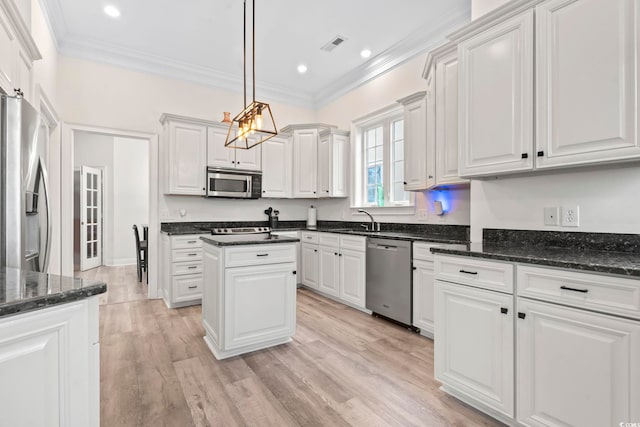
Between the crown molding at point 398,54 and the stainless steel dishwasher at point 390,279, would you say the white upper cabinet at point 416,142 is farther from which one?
the crown molding at point 398,54

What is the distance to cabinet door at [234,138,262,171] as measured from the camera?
4.47 metres

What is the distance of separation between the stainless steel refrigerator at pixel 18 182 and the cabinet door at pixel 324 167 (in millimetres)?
3396

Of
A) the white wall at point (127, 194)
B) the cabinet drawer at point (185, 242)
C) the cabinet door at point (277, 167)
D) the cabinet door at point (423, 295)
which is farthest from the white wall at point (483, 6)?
the white wall at point (127, 194)

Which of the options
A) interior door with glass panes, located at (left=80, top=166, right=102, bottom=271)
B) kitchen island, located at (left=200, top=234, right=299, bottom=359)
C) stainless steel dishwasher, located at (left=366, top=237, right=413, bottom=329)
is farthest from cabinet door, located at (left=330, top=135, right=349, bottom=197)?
interior door with glass panes, located at (left=80, top=166, right=102, bottom=271)

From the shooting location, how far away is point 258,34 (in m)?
3.56

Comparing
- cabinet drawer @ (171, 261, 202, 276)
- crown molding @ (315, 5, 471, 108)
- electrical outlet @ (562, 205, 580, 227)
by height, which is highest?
crown molding @ (315, 5, 471, 108)

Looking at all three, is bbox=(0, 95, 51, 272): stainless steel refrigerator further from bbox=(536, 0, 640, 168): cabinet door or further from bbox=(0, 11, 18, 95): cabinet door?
bbox=(536, 0, 640, 168): cabinet door

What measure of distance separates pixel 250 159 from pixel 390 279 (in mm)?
2631

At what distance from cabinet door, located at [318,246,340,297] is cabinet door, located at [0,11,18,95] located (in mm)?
3142

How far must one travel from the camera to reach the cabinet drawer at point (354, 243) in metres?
3.52

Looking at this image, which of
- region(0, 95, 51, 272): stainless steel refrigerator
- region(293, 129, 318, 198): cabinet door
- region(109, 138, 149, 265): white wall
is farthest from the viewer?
region(109, 138, 149, 265): white wall

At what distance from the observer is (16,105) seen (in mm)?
1589

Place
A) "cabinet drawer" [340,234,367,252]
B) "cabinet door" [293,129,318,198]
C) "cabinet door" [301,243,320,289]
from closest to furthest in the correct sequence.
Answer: "cabinet drawer" [340,234,367,252] → "cabinet door" [301,243,320,289] → "cabinet door" [293,129,318,198]

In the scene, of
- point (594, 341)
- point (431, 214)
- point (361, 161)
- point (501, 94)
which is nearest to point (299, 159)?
point (361, 161)
